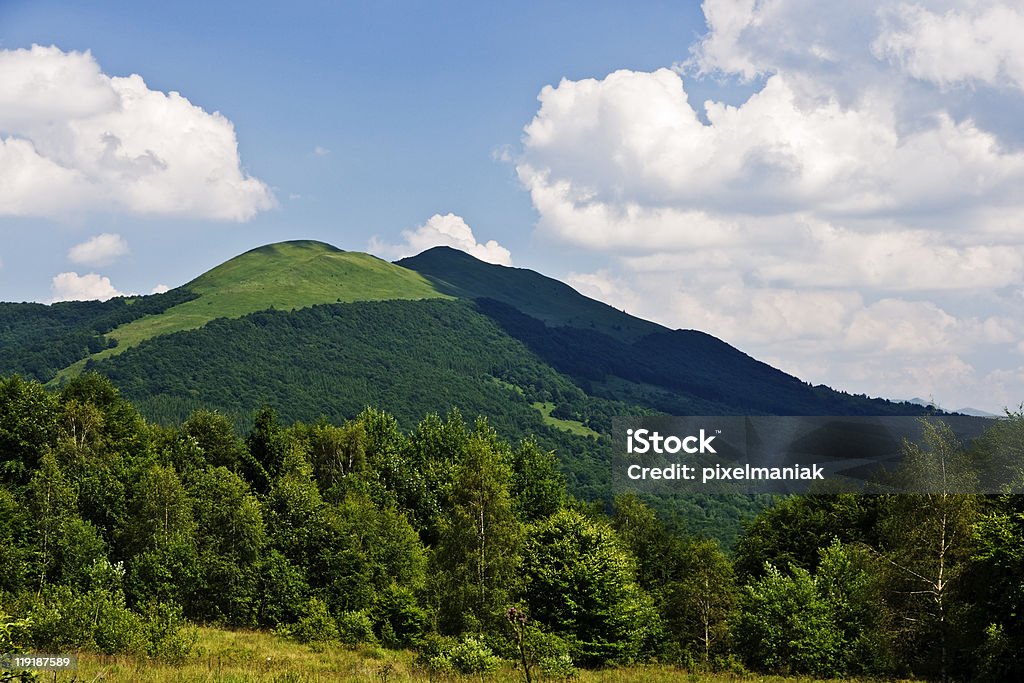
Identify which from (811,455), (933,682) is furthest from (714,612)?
(933,682)

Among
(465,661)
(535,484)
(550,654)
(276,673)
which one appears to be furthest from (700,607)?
(276,673)

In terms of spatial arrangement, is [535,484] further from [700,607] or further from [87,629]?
[87,629]

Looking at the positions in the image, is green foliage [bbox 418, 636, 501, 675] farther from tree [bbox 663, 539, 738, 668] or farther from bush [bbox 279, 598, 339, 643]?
tree [bbox 663, 539, 738, 668]

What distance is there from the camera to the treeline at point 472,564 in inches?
1393

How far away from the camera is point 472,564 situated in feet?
156

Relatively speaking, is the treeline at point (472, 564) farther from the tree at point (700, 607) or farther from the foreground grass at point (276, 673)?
the foreground grass at point (276, 673)

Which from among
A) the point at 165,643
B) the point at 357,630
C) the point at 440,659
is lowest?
the point at 357,630

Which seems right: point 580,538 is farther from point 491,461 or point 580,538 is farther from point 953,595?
point 953,595

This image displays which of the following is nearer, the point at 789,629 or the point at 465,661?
the point at 465,661

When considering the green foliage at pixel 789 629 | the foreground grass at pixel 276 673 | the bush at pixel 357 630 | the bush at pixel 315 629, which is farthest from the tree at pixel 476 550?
the green foliage at pixel 789 629

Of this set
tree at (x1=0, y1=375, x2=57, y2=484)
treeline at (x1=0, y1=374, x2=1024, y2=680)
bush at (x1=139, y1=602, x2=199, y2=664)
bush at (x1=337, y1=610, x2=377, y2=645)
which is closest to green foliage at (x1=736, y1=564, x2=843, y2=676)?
treeline at (x1=0, y1=374, x2=1024, y2=680)

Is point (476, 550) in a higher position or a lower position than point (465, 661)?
higher

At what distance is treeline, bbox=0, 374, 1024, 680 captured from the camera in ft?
116

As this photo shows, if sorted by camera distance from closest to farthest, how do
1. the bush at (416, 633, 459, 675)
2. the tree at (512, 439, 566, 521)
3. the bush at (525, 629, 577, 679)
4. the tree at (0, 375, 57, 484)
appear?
the bush at (525, 629, 577, 679)
the bush at (416, 633, 459, 675)
the tree at (0, 375, 57, 484)
the tree at (512, 439, 566, 521)
